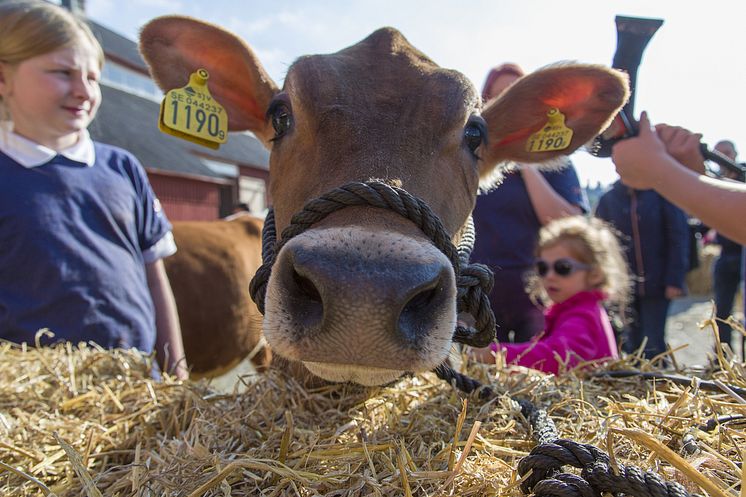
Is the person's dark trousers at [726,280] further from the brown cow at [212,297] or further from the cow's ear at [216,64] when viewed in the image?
the cow's ear at [216,64]

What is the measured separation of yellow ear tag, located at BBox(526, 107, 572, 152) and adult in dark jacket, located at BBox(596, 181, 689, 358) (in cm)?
259

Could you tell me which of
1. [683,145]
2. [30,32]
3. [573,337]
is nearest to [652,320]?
[573,337]

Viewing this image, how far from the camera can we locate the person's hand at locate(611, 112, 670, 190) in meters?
2.29

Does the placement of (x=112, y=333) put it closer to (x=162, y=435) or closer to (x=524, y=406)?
(x=162, y=435)

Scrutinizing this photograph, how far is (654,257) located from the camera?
500 centimetres

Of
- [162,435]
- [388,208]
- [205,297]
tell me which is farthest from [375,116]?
[205,297]

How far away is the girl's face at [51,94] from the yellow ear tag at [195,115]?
0.67 metres

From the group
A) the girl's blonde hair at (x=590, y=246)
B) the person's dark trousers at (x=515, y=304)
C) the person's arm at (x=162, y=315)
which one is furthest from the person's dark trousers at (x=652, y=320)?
the person's arm at (x=162, y=315)

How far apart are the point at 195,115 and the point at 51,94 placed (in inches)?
32.7

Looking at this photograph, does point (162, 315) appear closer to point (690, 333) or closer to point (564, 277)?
point (564, 277)

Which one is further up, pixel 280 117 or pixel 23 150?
pixel 280 117

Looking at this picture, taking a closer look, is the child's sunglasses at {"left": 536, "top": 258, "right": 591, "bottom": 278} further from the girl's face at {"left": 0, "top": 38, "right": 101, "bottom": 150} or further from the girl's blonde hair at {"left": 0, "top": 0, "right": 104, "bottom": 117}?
the girl's blonde hair at {"left": 0, "top": 0, "right": 104, "bottom": 117}

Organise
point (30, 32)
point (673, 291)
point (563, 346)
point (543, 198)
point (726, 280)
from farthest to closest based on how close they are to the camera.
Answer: point (726, 280) < point (673, 291) < point (543, 198) < point (563, 346) < point (30, 32)

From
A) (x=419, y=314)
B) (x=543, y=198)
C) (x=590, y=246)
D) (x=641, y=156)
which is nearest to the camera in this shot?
(x=419, y=314)
